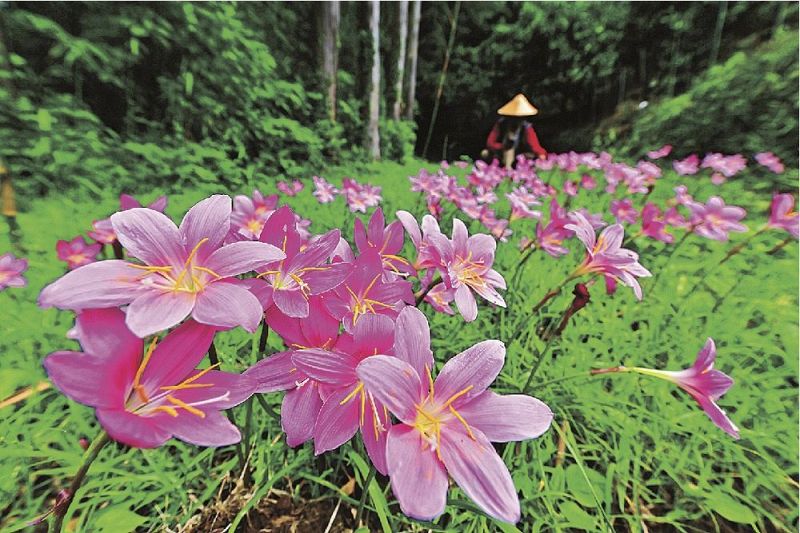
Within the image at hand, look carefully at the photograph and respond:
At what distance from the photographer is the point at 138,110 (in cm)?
359

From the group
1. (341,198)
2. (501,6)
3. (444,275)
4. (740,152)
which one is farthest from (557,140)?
(444,275)

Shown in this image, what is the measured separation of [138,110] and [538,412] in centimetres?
435

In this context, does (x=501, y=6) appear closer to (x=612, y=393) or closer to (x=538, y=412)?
(x=612, y=393)

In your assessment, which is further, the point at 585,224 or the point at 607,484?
the point at 607,484

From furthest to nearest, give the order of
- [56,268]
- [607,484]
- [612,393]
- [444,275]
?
[56,268]
[612,393]
[607,484]
[444,275]

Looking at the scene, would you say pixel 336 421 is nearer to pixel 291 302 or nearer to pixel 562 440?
pixel 291 302

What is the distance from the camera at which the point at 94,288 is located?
355 mm

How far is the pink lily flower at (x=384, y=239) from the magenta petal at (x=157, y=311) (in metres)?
0.25

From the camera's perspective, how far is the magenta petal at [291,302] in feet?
1.36

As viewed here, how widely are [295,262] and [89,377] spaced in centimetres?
22

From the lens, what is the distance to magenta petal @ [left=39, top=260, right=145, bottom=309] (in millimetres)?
330

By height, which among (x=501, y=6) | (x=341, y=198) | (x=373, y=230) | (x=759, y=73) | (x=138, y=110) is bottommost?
(x=341, y=198)

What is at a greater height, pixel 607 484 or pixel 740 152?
pixel 740 152

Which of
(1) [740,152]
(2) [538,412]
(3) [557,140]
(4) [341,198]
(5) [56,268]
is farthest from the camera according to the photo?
→ (3) [557,140]
